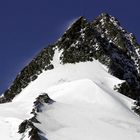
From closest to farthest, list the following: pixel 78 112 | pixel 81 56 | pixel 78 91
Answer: pixel 78 112 < pixel 78 91 < pixel 81 56

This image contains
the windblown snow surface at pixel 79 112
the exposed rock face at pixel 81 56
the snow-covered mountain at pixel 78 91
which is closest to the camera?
the windblown snow surface at pixel 79 112

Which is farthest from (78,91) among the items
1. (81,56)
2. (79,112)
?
(81,56)

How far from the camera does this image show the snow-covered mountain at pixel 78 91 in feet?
128

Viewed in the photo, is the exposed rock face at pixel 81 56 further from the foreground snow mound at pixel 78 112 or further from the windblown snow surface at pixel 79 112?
the foreground snow mound at pixel 78 112

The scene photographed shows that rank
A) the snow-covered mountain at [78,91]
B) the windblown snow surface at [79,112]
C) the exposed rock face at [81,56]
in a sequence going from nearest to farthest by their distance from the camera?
the windblown snow surface at [79,112]
the snow-covered mountain at [78,91]
the exposed rock face at [81,56]

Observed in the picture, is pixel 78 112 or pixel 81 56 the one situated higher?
pixel 81 56

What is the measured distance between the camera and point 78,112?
4338 cm

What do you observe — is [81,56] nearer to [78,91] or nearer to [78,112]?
[78,91]

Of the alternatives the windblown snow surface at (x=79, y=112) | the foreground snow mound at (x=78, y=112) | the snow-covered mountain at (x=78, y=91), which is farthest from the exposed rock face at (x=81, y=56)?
the foreground snow mound at (x=78, y=112)

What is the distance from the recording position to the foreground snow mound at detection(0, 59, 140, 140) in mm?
38500

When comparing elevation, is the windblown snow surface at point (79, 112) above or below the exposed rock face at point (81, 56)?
below

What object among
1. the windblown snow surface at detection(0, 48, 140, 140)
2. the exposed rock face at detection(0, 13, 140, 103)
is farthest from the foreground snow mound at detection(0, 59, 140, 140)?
the exposed rock face at detection(0, 13, 140, 103)

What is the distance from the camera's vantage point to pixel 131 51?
81.2 meters

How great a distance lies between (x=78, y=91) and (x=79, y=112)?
6434 mm
